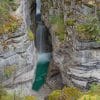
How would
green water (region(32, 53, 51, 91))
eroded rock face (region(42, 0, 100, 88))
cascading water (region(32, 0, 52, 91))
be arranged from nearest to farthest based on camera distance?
eroded rock face (region(42, 0, 100, 88)) < green water (region(32, 53, 51, 91)) < cascading water (region(32, 0, 52, 91))

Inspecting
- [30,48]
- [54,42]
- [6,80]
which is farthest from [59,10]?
[6,80]

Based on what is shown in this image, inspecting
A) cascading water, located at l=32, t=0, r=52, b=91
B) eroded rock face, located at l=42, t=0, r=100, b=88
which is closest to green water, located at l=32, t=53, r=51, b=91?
cascading water, located at l=32, t=0, r=52, b=91

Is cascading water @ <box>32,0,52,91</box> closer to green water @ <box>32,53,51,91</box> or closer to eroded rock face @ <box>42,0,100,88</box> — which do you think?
green water @ <box>32,53,51,91</box>

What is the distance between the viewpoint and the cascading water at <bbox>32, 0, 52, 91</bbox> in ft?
77.9

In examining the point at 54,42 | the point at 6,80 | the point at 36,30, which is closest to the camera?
the point at 6,80

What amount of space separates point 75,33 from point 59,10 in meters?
2.39

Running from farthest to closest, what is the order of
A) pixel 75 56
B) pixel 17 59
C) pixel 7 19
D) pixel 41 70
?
pixel 41 70
pixel 75 56
pixel 7 19
pixel 17 59

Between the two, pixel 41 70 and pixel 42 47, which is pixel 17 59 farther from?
pixel 42 47

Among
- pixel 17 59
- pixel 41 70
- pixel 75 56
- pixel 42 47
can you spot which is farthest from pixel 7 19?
pixel 42 47

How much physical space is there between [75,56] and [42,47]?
14.6 feet

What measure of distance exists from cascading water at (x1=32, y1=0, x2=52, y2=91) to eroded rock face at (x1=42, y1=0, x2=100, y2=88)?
4.78 feet

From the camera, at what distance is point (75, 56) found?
2136cm

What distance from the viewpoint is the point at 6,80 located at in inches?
783

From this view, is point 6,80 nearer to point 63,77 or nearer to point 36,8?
point 63,77
